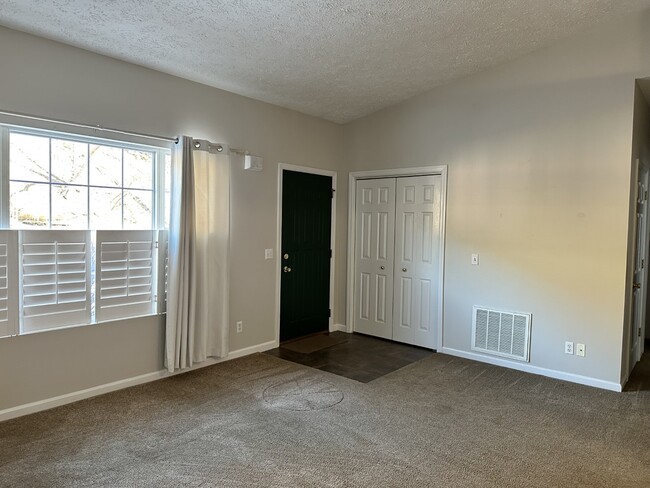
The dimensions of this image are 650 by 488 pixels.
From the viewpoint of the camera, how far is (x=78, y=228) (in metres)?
3.43

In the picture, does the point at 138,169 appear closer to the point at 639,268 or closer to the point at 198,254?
the point at 198,254

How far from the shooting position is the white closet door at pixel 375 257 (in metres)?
5.45

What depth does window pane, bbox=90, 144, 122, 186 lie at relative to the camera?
3.54 metres

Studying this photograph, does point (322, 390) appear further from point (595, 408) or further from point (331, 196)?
point (331, 196)

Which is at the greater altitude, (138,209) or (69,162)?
(69,162)

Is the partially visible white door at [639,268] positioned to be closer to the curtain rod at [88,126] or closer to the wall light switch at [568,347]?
the wall light switch at [568,347]

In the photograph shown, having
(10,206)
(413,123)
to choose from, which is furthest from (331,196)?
(10,206)

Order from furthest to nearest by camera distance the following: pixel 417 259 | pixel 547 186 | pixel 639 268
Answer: pixel 417 259 < pixel 639 268 < pixel 547 186

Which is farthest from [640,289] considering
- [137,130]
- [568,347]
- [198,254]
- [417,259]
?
[137,130]

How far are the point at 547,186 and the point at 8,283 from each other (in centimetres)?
453

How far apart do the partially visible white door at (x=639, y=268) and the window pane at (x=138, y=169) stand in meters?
4.44

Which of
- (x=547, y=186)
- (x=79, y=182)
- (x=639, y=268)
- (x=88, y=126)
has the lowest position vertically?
(x=639, y=268)

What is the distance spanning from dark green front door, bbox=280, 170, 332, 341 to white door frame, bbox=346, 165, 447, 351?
274mm

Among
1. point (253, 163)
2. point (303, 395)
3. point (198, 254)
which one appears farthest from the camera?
point (253, 163)
